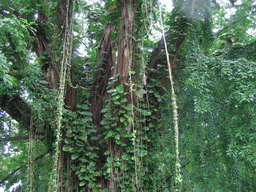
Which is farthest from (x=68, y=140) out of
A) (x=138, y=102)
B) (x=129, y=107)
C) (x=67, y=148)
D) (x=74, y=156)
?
(x=138, y=102)

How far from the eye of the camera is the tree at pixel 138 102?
86.4 inches

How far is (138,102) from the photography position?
8.07ft

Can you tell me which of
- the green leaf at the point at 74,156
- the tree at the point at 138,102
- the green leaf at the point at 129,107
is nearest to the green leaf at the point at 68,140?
the tree at the point at 138,102

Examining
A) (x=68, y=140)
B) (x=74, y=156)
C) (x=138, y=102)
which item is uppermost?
(x=138, y=102)

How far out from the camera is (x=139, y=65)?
7.75ft

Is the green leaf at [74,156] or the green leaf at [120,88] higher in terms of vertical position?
the green leaf at [120,88]

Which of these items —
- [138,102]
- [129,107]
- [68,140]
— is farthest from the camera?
[138,102]

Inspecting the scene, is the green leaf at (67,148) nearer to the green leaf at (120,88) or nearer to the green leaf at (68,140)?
the green leaf at (68,140)

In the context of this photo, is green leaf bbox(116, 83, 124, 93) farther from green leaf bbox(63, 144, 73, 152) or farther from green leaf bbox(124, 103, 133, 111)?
green leaf bbox(63, 144, 73, 152)

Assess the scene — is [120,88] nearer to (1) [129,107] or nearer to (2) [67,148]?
(1) [129,107]

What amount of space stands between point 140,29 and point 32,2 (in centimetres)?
141

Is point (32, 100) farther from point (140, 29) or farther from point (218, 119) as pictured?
point (218, 119)

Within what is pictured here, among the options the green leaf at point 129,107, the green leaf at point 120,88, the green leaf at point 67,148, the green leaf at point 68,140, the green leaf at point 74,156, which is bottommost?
the green leaf at point 74,156

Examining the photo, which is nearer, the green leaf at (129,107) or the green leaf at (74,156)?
the green leaf at (129,107)
